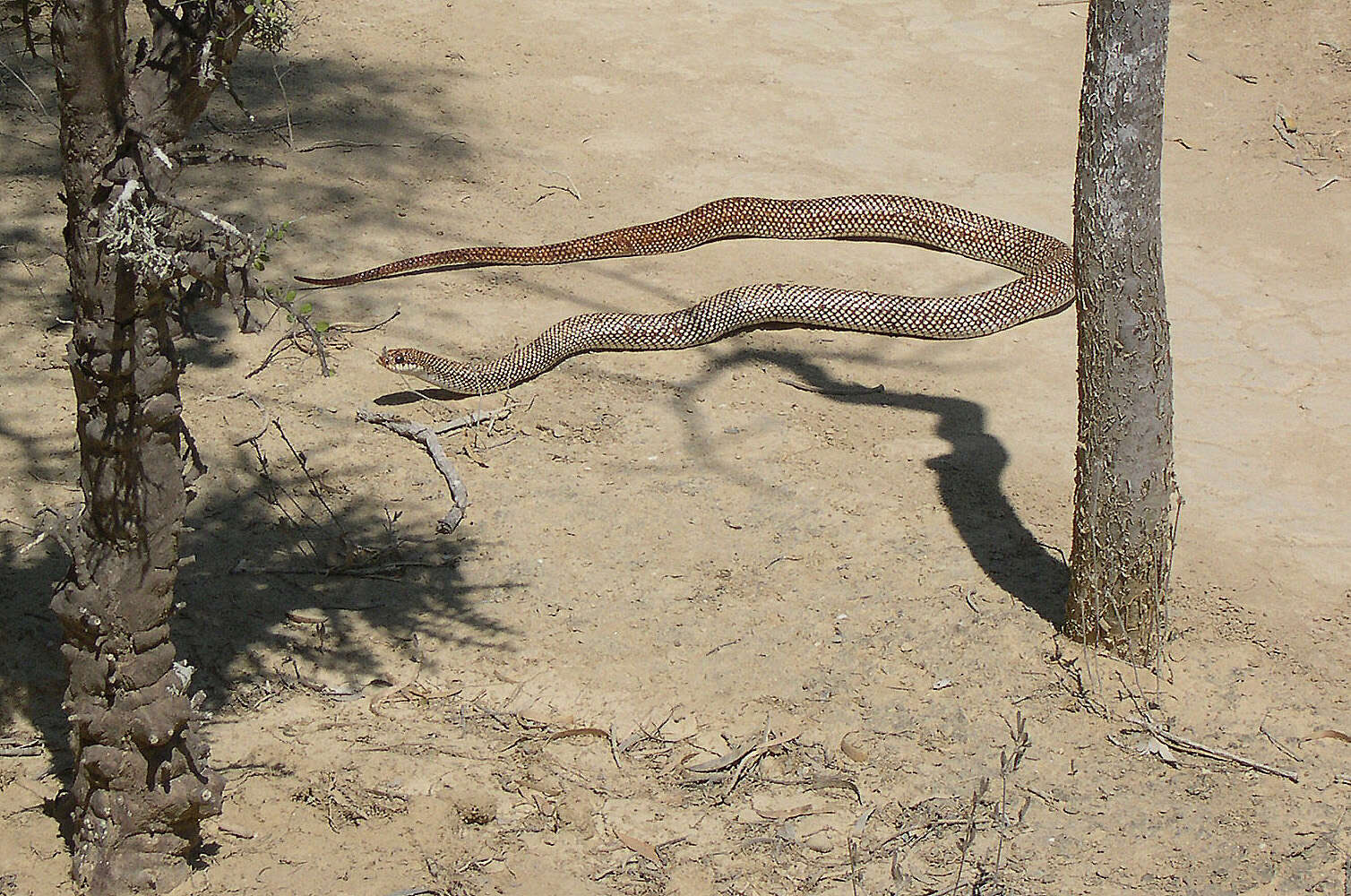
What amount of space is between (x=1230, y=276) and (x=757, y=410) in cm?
335

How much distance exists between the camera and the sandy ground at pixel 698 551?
13.4ft

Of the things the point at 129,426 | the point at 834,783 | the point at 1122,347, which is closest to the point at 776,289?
the point at 1122,347

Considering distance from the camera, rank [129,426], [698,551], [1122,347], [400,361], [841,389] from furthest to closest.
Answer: [841,389] < [400,361] < [698,551] < [1122,347] < [129,426]

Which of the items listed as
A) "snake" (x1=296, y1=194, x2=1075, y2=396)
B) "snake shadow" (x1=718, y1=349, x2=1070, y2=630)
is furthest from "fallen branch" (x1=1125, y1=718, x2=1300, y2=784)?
"snake" (x1=296, y1=194, x2=1075, y2=396)

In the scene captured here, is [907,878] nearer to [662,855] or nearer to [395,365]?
[662,855]

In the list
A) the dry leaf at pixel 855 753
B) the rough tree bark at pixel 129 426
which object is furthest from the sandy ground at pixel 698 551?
the rough tree bark at pixel 129 426

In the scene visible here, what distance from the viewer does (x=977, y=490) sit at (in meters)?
5.90

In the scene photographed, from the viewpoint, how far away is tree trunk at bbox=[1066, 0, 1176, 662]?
4.29 meters

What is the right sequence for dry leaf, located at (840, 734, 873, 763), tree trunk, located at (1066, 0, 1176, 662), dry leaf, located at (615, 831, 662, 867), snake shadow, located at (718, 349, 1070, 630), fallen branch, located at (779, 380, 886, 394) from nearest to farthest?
1. dry leaf, located at (615, 831, 662, 867)
2. tree trunk, located at (1066, 0, 1176, 662)
3. dry leaf, located at (840, 734, 873, 763)
4. snake shadow, located at (718, 349, 1070, 630)
5. fallen branch, located at (779, 380, 886, 394)

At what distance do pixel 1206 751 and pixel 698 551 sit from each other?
204 cm

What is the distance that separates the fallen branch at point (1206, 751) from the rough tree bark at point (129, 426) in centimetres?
297

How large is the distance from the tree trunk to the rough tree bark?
2698 mm

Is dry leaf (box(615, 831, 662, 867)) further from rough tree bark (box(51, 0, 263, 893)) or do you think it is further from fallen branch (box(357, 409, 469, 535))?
fallen branch (box(357, 409, 469, 535))

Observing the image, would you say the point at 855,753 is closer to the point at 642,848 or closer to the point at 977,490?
the point at 642,848
